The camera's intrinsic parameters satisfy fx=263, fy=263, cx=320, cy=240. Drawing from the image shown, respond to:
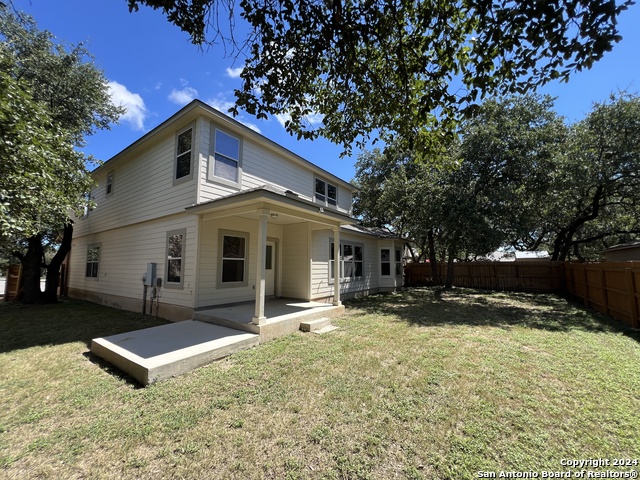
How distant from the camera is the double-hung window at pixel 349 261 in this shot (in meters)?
10.8

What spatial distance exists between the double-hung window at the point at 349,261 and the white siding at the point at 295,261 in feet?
5.34

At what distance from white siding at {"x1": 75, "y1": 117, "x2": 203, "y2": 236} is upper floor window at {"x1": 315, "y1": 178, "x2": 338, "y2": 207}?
18.3ft

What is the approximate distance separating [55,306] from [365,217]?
62.2 feet

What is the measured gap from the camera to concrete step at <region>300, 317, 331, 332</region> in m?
6.54

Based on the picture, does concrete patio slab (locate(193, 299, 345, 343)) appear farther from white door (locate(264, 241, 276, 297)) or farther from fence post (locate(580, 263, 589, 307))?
fence post (locate(580, 263, 589, 307))

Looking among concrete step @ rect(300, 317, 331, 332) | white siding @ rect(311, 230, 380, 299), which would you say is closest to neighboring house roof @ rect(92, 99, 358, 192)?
white siding @ rect(311, 230, 380, 299)

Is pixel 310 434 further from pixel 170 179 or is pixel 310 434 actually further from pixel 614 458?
pixel 170 179

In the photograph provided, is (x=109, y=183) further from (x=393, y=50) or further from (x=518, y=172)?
(x=518, y=172)

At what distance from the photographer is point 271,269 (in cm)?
953

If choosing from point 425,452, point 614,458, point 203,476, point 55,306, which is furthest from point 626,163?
point 55,306

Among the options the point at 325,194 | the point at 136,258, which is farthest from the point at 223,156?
the point at 325,194

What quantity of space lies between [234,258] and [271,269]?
6.30 ft

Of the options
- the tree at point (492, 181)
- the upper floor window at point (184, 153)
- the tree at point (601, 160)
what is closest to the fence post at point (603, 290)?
the tree at point (492, 181)

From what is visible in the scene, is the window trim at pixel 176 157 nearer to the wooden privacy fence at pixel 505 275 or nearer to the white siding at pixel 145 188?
the white siding at pixel 145 188
